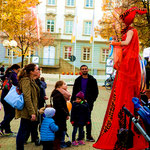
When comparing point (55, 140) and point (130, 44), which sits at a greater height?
point (130, 44)

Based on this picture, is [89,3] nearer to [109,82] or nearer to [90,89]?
[109,82]

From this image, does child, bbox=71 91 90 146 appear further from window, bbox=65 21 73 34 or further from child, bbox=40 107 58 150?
window, bbox=65 21 73 34

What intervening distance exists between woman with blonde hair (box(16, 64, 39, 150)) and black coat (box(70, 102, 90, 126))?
143 cm

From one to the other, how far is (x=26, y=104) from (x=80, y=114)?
173 cm

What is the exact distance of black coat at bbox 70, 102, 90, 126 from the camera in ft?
23.9

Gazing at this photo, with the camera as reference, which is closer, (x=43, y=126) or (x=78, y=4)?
(x=43, y=126)

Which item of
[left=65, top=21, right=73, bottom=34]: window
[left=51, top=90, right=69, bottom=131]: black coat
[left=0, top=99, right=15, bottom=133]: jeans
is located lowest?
[left=0, top=99, right=15, bottom=133]: jeans

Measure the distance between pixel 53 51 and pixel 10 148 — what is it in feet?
144

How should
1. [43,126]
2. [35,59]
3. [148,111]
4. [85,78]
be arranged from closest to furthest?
→ 1. [148,111]
2. [43,126]
3. [85,78]
4. [35,59]

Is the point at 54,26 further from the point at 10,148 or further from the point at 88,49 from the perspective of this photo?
the point at 10,148

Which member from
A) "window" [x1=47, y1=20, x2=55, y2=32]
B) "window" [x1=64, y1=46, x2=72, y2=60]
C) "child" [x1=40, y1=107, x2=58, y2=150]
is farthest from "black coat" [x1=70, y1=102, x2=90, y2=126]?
"window" [x1=47, y1=20, x2=55, y2=32]

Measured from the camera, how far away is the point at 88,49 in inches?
2016

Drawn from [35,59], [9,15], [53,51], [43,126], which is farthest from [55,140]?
[53,51]

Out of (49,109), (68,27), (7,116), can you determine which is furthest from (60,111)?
(68,27)
